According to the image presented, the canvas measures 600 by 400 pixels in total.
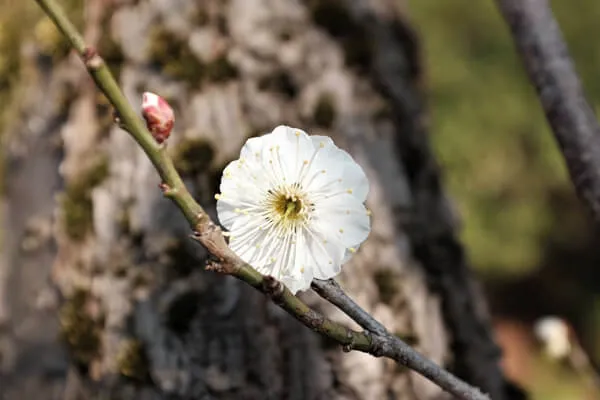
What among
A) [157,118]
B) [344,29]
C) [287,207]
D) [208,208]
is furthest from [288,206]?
[344,29]

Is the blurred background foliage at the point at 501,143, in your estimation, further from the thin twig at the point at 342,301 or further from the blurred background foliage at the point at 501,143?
the thin twig at the point at 342,301

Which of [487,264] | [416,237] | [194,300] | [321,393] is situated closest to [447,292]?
[416,237]

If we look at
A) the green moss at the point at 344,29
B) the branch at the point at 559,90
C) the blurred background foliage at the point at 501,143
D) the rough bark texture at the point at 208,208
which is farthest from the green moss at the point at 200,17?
the blurred background foliage at the point at 501,143

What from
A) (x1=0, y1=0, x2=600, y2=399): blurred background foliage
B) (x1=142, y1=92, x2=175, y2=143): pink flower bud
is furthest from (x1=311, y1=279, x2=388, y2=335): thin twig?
(x1=0, y1=0, x2=600, y2=399): blurred background foliage

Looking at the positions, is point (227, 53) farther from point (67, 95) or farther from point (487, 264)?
point (487, 264)

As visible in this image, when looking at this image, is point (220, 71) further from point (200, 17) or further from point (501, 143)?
point (501, 143)

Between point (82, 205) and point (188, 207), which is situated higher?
point (82, 205)

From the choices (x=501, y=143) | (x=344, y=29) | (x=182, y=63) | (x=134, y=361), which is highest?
(x=501, y=143)

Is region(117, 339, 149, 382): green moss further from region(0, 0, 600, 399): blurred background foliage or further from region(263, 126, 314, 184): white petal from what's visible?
region(0, 0, 600, 399): blurred background foliage
